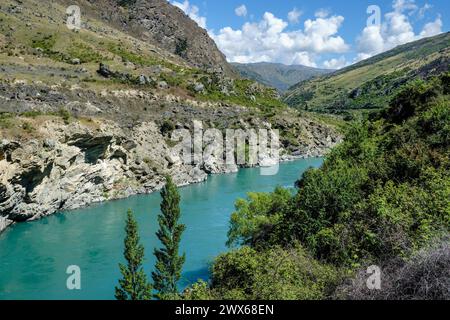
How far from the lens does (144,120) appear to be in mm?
82750

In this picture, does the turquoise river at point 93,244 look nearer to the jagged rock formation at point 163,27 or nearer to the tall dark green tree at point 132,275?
the tall dark green tree at point 132,275

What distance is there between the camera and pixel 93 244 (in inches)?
1714

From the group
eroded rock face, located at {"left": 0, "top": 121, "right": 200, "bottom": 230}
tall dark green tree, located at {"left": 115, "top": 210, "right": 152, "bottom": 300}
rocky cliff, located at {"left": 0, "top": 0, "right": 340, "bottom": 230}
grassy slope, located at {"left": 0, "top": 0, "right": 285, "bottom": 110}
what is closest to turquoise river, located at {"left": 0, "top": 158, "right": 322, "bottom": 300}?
eroded rock face, located at {"left": 0, "top": 121, "right": 200, "bottom": 230}

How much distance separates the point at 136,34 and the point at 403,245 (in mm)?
158202

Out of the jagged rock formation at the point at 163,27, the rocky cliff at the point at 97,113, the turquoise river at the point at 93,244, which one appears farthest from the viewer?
the jagged rock formation at the point at 163,27

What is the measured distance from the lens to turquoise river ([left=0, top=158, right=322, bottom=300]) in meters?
33.4

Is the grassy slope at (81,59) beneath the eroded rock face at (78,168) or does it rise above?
above

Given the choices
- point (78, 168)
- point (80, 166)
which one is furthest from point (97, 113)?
point (78, 168)

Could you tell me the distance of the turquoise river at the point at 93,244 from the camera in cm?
3344

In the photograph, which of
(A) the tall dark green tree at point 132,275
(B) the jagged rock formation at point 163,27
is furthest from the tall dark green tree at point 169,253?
(B) the jagged rock formation at point 163,27

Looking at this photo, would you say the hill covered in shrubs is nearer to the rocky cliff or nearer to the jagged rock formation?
the rocky cliff

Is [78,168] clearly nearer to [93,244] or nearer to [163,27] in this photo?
[93,244]

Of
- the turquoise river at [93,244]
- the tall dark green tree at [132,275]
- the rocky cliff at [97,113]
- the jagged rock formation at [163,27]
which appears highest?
the jagged rock formation at [163,27]
